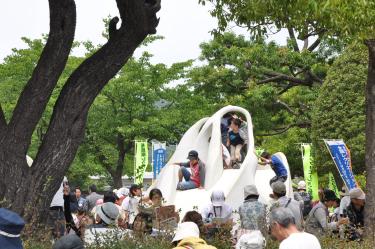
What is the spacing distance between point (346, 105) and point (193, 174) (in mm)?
11297

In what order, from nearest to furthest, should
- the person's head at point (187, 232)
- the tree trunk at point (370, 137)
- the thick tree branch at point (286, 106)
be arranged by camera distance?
the person's head at point (187, 232) < the tree trunk at point (370, 137) < the thick tree branch at point (286, 106)

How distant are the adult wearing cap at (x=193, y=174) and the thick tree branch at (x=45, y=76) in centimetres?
575

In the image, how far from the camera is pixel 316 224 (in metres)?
10.7

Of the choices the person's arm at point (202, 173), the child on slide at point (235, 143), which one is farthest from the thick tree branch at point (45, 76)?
the child on slide at point (235, 143)

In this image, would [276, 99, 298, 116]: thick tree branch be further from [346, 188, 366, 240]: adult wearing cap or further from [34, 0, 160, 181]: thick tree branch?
[34, 0, 160, 181]: thick tree branch

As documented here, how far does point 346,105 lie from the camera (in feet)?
81.0

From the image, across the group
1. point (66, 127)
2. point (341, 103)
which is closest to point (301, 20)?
point (66, 127)

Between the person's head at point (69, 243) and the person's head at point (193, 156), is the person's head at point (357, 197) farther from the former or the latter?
the person's head at point (69, 243)

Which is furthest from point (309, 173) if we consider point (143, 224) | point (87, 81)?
point (87, 81)

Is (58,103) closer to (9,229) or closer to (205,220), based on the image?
(205,220)

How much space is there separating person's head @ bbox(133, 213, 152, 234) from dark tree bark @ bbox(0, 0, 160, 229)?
3.46ft

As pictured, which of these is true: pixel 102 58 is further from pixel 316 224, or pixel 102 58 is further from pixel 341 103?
pixel 341 103

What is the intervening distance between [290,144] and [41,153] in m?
21.6

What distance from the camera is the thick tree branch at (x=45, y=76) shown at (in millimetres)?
8883
